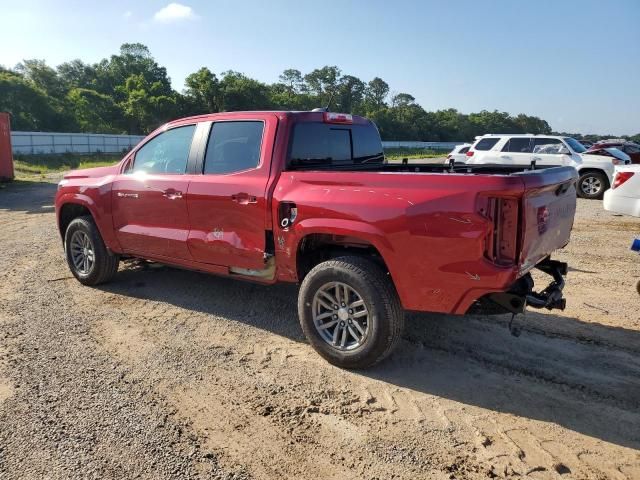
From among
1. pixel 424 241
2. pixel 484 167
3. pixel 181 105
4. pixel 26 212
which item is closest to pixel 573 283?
pixel 484 167

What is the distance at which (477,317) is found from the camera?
4.82 metres

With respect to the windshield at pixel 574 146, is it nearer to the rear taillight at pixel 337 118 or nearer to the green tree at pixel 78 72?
the rear taillight at pixel 337 118

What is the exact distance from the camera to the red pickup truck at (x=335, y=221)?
313 centimetres

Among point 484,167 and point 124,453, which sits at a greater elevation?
point 484,167

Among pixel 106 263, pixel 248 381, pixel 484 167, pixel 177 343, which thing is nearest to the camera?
pixel 248 381

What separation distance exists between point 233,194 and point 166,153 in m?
1.26

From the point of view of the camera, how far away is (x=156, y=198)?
496 cm

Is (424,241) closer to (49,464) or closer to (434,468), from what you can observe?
(434,468)

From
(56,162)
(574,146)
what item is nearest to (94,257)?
(574,146)

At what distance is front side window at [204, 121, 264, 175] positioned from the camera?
4312 mm

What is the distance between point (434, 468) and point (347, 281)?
1392mm

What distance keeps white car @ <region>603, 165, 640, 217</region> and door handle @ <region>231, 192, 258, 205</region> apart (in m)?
4.11

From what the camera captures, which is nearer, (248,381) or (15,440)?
(15,440)

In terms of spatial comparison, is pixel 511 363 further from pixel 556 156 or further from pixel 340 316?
pixel 556 156
